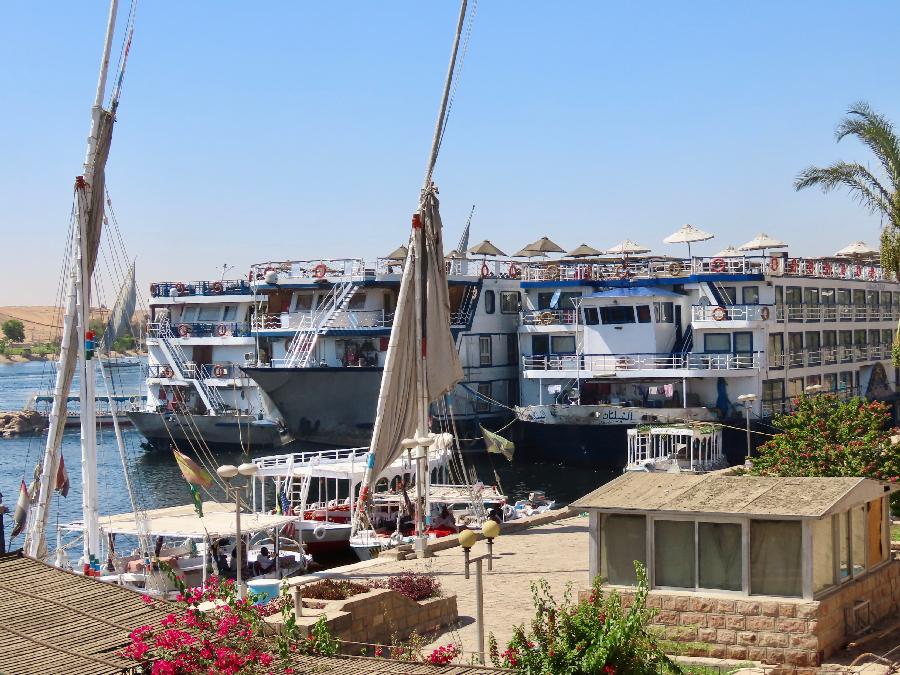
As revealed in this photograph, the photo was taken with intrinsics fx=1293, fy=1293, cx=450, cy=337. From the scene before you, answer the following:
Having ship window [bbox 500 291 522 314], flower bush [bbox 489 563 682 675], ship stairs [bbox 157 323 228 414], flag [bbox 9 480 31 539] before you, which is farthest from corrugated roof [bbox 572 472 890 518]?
ship stairs [bbox 157 323 228 414]

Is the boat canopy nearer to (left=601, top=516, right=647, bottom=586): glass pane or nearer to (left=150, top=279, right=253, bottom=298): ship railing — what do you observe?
(left=150, top=279, right=253, bottom=298): ship railing

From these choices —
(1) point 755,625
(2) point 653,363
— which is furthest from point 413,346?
(2) point 653,363

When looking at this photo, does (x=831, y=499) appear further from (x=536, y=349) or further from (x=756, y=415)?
(x=536, y=349)

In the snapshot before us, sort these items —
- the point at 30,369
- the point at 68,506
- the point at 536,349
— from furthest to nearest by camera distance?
1. the point at 30,369
2. the point at 536,349
3. the point at 68,506

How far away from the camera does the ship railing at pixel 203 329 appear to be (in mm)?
57312

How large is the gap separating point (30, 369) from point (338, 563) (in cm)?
16647

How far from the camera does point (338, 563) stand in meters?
30.7

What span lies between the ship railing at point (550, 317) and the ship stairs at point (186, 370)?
48.2 ft

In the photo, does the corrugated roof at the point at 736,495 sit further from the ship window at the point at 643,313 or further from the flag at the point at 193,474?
the ship window at the point at 643,313

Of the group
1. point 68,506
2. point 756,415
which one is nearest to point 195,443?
point 68,506

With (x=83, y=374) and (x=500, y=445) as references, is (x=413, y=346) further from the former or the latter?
(x=500, y=445)

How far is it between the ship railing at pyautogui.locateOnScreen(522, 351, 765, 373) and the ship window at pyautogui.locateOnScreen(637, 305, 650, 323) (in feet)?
4.37

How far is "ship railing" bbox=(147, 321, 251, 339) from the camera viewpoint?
188ft

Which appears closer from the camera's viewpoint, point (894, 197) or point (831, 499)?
point (831, 499)
